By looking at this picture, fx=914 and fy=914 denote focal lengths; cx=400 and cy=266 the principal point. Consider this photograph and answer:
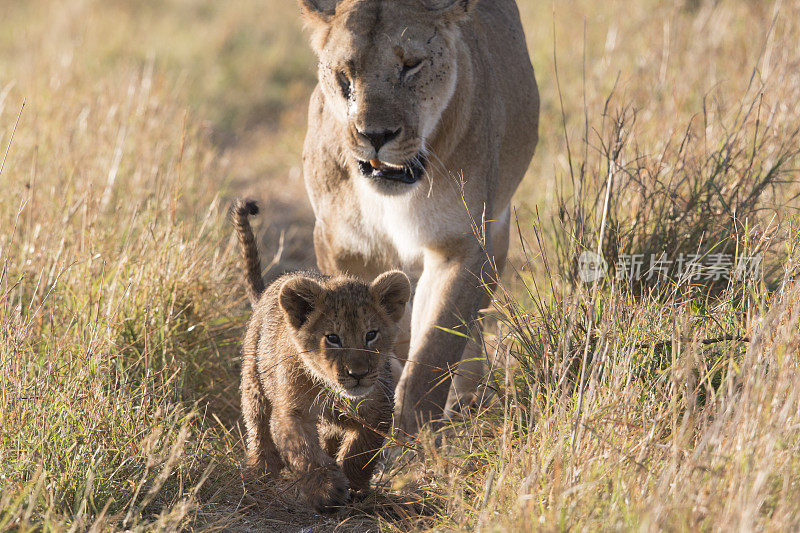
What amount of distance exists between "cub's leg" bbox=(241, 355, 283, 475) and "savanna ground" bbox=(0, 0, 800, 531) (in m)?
0.11

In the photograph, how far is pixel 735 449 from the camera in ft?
9.25

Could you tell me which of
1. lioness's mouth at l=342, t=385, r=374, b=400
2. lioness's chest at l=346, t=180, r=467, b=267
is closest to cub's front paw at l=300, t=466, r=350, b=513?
lioness's mouth at l=342, t=385, r=374, b=400

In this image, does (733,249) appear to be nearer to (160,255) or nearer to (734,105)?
(734,105)

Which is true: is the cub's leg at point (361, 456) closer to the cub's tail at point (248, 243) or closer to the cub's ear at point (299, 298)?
the cub's ear at point (299, 298)

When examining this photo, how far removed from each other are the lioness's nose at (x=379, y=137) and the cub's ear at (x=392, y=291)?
2.13 ft

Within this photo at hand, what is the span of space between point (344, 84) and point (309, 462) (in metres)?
1.75

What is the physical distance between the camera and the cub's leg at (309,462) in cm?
357

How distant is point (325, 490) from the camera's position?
357 centimetres

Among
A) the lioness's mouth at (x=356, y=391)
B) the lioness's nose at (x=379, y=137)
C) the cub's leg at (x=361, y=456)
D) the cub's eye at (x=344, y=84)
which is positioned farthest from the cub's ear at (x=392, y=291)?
the cub's eye at (x=344, y=84)

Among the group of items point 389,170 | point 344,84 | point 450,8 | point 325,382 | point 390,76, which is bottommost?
point 325,382

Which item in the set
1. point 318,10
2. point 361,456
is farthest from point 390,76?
point 361,456

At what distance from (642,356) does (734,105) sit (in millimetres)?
3494

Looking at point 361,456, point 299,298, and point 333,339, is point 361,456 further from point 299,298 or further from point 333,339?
point 299,298

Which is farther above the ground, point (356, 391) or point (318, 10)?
point (318, 10)
